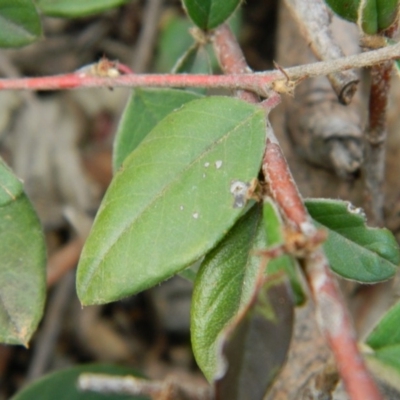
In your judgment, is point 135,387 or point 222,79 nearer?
point 135,387

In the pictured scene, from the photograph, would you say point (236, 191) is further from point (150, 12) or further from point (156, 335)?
point (150, 12)

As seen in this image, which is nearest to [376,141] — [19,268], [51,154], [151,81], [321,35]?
[321,35]

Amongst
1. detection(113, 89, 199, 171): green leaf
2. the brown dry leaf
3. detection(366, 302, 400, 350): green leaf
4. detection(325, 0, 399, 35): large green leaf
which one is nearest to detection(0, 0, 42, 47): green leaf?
detection(113, 89, 199, 171): green leaf

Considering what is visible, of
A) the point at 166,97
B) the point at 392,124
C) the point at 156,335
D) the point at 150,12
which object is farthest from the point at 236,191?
the point at 150,12

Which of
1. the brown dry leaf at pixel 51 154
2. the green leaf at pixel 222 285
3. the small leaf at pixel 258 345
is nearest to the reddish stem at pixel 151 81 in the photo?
the green leaf at pixel 222 285

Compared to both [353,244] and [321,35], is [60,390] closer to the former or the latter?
[353,244]

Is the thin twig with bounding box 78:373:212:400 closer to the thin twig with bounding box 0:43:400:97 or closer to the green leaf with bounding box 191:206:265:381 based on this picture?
the green leaf with bounding box 191:206:265:381
